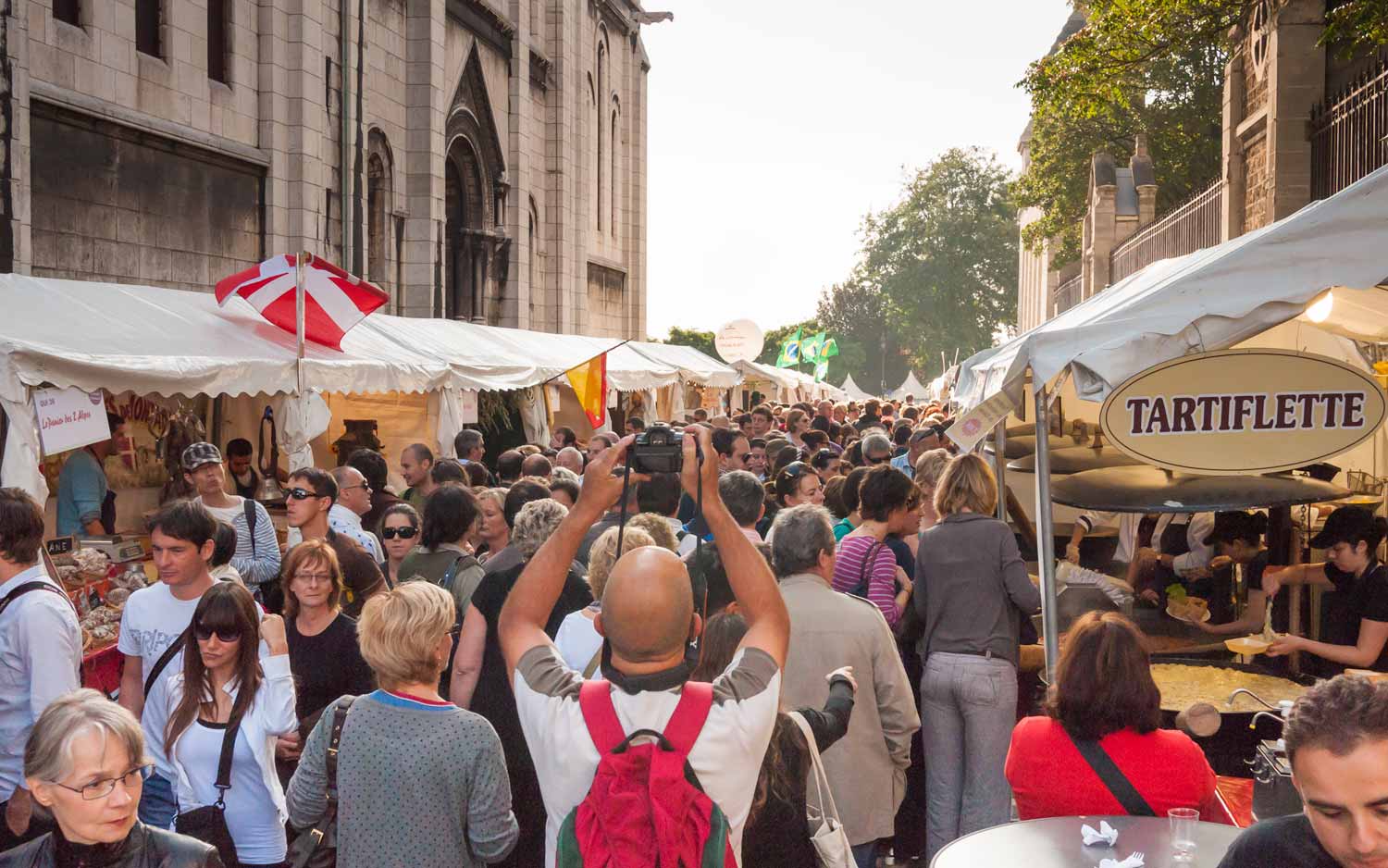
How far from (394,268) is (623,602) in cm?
1956

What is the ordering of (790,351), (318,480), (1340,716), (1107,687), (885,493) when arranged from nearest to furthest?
(1340,716), (1107,687), (885,493), (318,480), (790,351)

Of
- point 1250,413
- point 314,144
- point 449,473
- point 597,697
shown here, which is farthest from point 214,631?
point 314,144

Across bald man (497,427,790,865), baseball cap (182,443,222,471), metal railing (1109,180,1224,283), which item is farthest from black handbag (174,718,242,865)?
metal railing (1109,180,1224,283)

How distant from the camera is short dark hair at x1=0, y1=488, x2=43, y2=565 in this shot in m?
4.71

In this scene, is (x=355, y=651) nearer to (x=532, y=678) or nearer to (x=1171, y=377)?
(x=532, y=678)

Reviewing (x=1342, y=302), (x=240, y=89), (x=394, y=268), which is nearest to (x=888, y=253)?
(x=394, y=268)

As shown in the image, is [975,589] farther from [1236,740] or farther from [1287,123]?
[1287,123]

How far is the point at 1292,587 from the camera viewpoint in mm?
7918

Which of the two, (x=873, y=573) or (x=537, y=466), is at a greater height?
(x=537, y=466)

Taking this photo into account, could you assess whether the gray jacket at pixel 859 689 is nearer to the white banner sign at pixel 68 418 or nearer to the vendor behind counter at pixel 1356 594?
the vendor behind counter at pixel 1356 594

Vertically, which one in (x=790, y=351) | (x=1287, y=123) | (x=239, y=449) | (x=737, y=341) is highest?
(x=1287, y=123)

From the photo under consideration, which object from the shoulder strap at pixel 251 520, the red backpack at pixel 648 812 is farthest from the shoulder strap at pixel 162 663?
the shoulder strap at pixel 251 520

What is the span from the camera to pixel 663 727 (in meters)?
2.80

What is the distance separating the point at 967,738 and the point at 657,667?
3.33 m
